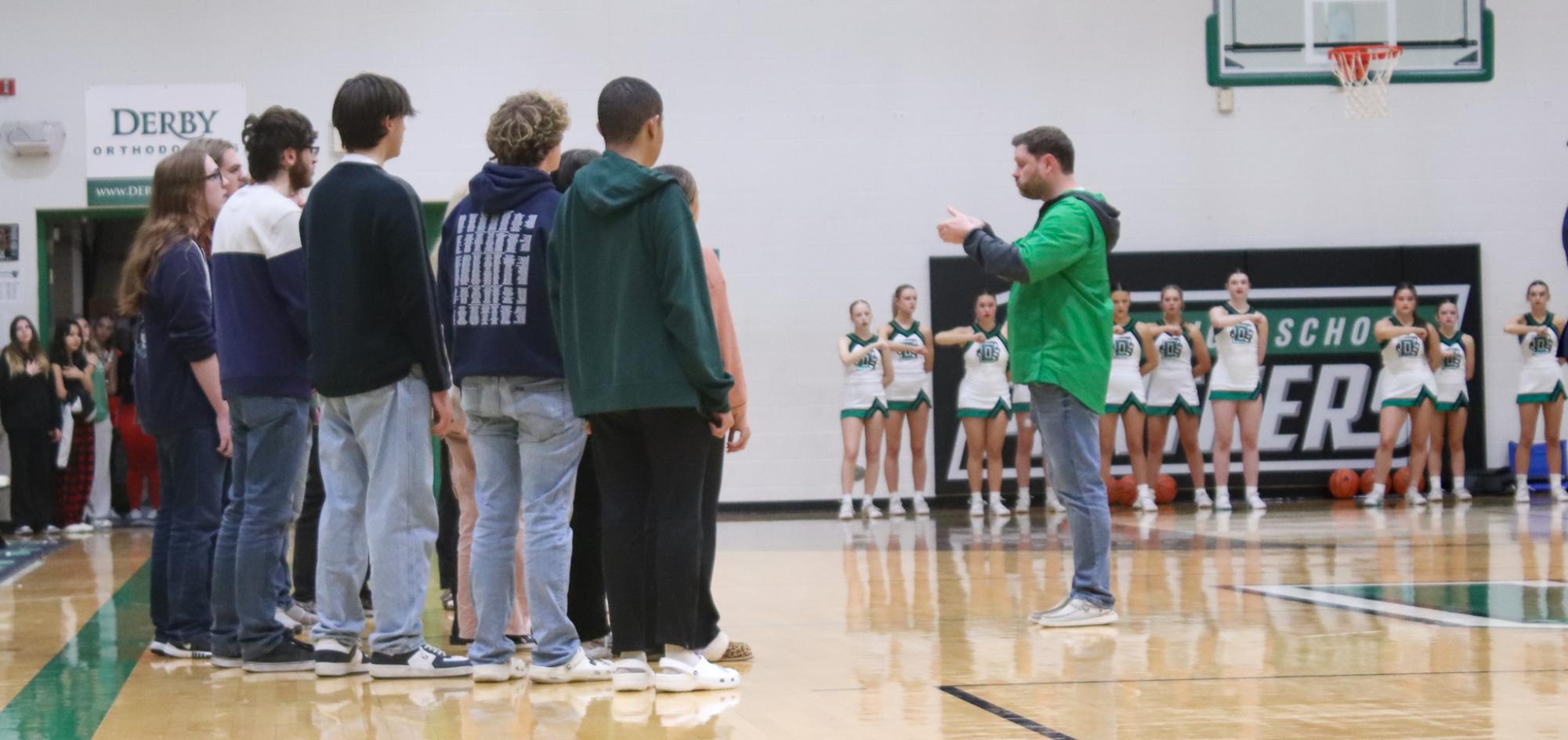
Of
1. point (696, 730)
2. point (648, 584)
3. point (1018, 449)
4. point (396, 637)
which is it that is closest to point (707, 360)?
point (648, 584)

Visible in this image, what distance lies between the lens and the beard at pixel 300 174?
4.65 m

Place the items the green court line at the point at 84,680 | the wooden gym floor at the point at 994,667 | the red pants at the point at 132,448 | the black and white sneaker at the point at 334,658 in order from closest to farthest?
the wooden gym floor at the point at 994,667 < the green court line at the point at 84,680 < the black and white sneaker at the point at 334,658 < the red pants at the point at 132,448

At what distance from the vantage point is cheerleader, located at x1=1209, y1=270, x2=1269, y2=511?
11805mm

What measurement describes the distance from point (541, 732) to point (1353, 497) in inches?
421

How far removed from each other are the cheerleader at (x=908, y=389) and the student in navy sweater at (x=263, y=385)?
7839mm

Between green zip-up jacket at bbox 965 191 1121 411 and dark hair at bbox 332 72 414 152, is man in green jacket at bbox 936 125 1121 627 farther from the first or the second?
dark hair at bbox 332 72 414 152

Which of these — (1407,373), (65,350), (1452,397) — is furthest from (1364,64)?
(65,350)

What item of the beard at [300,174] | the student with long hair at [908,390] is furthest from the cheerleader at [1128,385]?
the beard at [300,174]

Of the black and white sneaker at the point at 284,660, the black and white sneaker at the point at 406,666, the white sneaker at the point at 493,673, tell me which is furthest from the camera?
the black and white sneaker at the point at 284,660

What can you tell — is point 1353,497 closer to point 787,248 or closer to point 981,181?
point 981,181

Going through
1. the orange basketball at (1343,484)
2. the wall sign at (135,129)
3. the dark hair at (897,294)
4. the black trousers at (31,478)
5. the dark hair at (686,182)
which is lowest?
the orange basketball at (1343,484)

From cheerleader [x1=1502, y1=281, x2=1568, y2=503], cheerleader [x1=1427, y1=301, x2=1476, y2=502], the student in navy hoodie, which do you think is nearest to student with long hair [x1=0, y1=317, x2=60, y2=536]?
the student in navy hoodie

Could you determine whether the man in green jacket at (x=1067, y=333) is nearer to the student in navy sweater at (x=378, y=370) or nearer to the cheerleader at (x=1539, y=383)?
the student in navy sweater at (x=378, y=370)

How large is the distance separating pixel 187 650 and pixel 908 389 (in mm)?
7859
